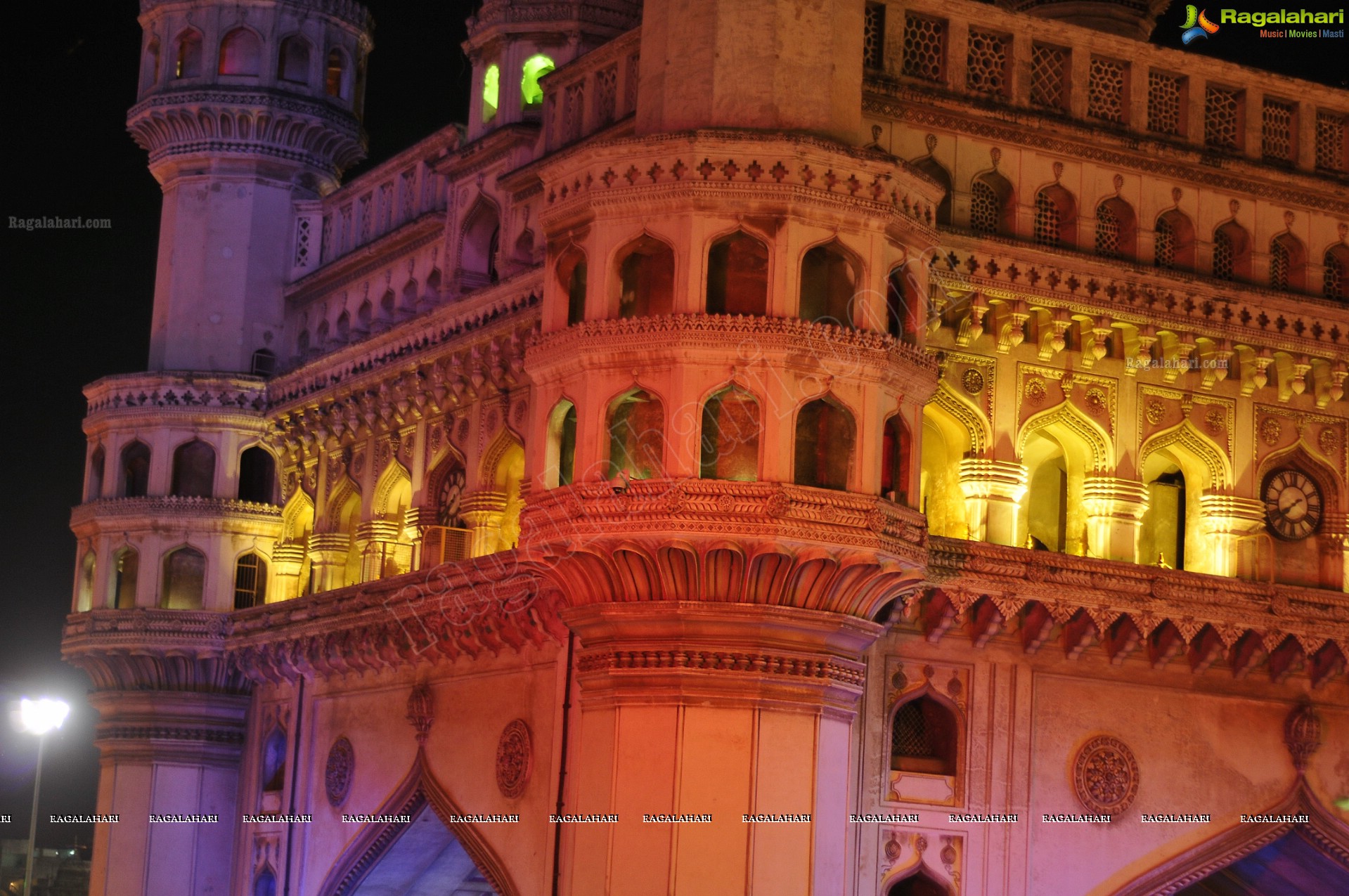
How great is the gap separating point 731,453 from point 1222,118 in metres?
7.62

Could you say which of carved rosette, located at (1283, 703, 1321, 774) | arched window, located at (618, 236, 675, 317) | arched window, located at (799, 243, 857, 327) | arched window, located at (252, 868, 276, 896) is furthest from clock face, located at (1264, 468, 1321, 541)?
arched window, located at (252, 868, 276, 896)

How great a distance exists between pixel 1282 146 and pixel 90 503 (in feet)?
50.1

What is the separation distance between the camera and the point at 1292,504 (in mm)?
23906

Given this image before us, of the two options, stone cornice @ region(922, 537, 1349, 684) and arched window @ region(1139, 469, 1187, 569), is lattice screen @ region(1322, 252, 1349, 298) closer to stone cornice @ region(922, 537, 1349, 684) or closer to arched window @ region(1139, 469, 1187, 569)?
arched window @ region(1139, 469, 1187, 569)

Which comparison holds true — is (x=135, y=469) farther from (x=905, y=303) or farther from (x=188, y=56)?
(x=905, y=303)

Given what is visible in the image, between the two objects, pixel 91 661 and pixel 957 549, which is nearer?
pixel 957 549

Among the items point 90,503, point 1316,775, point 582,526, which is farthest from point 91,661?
point 1316,775

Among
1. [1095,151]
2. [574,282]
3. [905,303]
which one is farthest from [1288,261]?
[574,282]

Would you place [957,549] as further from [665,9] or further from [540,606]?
[665,9]

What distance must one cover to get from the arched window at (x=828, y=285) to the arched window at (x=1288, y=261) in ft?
20.0

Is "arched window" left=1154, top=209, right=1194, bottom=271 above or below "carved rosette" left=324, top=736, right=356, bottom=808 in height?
above

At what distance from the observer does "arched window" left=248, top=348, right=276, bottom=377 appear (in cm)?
3072

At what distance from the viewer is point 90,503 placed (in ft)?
98.4

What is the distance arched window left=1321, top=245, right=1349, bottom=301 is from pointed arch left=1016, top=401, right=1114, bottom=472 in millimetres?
3355
